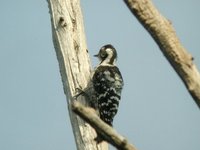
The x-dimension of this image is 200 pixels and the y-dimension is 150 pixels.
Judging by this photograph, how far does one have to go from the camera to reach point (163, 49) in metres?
2.89

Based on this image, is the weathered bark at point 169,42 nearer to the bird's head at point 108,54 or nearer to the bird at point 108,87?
the bird at point 108,87

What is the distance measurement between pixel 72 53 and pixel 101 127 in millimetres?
4371

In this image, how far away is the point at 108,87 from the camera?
793cm

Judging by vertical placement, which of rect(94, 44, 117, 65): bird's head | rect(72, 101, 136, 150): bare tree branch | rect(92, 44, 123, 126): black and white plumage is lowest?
rect(72, 101, 136, 150): bare tree branch

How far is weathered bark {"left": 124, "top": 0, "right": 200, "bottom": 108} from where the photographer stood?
2.87m

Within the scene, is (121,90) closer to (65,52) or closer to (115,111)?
(115,111)

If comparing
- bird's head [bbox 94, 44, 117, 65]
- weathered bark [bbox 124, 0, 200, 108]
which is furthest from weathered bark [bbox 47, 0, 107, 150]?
weathered bark [bbox 124, 0, 200, 108]

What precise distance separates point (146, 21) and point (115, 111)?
4.91 metres

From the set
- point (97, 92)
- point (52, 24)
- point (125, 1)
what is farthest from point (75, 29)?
point (125, 1)

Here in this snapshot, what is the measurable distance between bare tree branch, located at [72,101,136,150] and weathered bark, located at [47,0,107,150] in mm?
3931

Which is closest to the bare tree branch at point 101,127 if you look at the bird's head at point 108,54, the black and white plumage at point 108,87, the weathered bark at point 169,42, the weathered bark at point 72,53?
the weathered bark at point 169,42

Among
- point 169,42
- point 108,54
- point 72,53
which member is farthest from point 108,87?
point 169,42

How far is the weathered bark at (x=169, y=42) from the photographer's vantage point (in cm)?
287

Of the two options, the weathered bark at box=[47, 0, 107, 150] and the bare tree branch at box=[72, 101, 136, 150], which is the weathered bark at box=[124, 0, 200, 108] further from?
the weathered bark at box=[47, 0, 107, 150]
